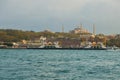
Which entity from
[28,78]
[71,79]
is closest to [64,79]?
[71,79]

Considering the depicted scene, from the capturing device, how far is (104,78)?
118 feet

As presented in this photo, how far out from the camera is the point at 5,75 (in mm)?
37719

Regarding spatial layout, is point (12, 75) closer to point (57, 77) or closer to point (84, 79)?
point (57, 77)

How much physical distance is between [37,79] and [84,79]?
398 cm

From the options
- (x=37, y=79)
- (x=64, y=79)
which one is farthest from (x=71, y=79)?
(x=37, y=79)

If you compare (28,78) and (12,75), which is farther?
(12,75)

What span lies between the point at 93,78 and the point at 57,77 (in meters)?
3.11

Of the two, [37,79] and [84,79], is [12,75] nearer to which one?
[37,79]

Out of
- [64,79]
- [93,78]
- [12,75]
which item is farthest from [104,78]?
[12,75]

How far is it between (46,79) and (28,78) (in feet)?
5.56

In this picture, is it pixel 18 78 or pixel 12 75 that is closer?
pixel 18 78

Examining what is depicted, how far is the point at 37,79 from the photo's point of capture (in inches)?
1371

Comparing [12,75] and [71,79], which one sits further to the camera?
[12,75]

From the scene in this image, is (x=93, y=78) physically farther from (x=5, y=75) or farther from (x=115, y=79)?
(x=5, y=75)
